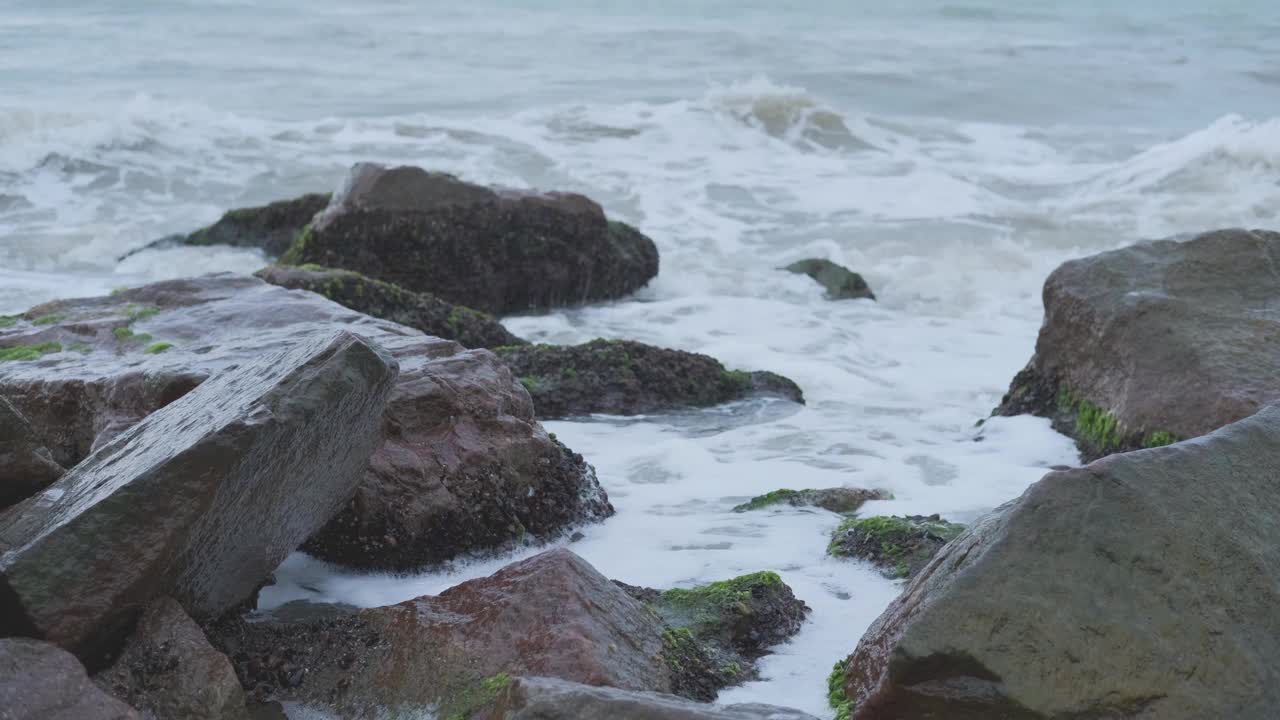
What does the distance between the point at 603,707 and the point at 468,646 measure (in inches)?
28.0

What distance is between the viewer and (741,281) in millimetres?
10727

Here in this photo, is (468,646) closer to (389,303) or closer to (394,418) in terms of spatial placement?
(394,418)

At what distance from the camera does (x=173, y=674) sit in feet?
9.78

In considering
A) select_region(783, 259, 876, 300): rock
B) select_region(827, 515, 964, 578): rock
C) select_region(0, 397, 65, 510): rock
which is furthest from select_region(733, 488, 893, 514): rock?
select_region(783, 259, 876, 300): rock

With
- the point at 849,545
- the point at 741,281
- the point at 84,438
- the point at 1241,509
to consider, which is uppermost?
the point at 1241,509

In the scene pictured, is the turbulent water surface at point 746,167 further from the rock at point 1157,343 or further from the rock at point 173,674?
the rock at point 173,674

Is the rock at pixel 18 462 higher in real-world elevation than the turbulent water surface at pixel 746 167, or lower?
higher

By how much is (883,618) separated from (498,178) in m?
12.1

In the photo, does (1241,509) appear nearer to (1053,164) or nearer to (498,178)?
(498,178)

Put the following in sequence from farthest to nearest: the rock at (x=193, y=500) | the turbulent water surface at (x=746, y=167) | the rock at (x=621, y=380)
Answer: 1. the rock at (x=621, y=380)
2. the turbulent water surface at (x=746, y=167)
3. the rock at (x=193, y=500)

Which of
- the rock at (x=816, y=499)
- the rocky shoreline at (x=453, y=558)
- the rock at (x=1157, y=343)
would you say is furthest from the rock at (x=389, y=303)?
the rock at (x=1157, y=343)

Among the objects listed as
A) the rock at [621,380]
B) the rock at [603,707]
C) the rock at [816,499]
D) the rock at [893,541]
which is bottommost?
the rock at [621,380]

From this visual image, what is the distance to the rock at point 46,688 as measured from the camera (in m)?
2.61

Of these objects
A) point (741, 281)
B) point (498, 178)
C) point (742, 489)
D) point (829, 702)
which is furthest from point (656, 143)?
point (829, 702)
